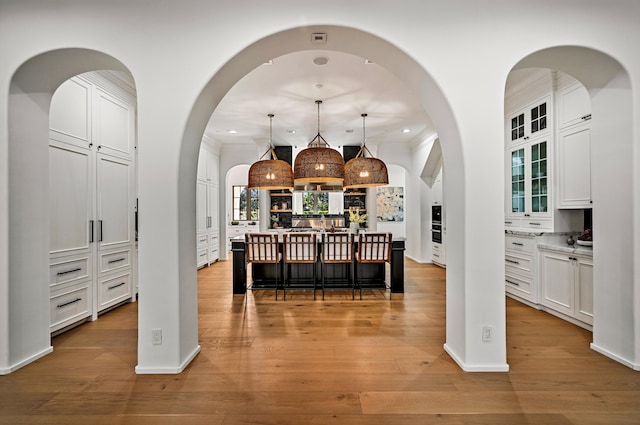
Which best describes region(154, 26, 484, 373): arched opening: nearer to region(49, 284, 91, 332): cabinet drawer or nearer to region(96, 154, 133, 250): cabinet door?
region(49, 284, 91, 332): cabinet drawer

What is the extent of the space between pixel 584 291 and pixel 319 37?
137 inches

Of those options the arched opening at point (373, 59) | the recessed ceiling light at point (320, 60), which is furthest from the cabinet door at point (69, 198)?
the recessed ceiling light at point (320, 60)

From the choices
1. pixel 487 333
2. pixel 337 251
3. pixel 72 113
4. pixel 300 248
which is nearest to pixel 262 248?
pixel 300 248

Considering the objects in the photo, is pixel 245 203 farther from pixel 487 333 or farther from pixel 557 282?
pixel 487 333

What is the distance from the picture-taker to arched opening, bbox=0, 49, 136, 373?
7.77 ft

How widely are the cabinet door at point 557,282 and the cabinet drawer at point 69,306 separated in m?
5.16

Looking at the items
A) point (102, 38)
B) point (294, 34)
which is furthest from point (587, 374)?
point (102, 38)

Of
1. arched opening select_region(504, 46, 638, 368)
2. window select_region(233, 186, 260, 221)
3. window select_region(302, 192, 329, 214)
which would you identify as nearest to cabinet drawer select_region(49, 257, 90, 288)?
arched opening select_region(504, 46, 638, 368)

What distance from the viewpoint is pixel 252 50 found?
2.42 metres

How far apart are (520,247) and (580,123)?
1579 mm

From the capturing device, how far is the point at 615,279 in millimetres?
2475

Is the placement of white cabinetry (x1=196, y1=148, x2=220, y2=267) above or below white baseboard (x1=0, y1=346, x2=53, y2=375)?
above

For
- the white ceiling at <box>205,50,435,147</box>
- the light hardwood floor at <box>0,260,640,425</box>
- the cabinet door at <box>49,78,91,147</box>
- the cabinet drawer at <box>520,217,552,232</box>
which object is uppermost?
the white ceiling at <box>205,50,435,147</box>

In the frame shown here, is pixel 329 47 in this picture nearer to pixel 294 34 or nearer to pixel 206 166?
pixel 294 34
